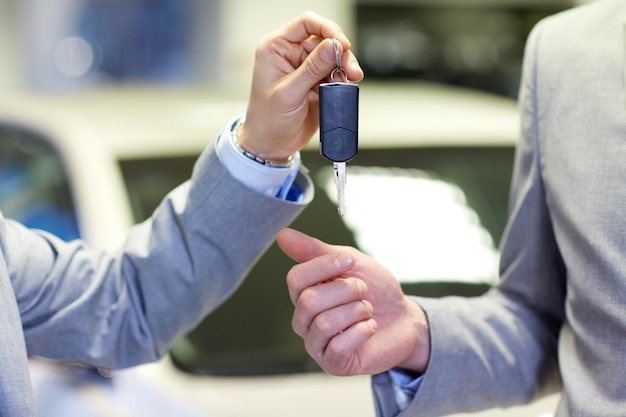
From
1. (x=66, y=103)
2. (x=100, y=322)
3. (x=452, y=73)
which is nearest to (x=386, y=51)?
(x=452, y=73)

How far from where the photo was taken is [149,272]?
1293 mm

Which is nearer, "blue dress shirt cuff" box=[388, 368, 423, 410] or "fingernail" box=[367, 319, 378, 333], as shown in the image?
"fingernail" box=[367, 319, 378, 333]

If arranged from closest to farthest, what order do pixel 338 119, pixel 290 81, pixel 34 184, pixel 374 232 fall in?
pixel 338 119 < pixel 290 81 < pixel 374 232 < pixel 34 184

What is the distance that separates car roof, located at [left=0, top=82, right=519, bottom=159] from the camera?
6.97 feet

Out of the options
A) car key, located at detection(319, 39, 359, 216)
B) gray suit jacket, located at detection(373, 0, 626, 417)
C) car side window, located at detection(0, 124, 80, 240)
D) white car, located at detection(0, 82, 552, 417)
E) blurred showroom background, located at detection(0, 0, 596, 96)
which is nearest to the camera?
car key, located at detection(319, 39, 359, 216)

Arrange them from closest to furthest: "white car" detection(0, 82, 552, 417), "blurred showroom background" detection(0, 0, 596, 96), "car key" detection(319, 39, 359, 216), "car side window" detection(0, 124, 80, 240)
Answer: "car key" detection(319, 39, 359, 216), "white car" detection(0, 82, 552, 417), "car side window" detection(0, 124, 80, 240), "blurred showroom background" detection(0, 0, 596, 96)

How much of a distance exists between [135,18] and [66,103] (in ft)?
14.9

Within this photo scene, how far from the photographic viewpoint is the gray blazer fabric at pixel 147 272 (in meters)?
1.25

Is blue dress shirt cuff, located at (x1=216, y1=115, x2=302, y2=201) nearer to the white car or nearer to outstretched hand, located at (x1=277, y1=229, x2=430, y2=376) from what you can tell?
outstretched hand, located at (x1=277, y1=229, x2=430, y2=376)

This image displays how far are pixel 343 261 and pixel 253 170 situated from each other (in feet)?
0.69

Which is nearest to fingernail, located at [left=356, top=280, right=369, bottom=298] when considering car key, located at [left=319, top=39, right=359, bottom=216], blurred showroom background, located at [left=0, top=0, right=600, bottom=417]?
car key, located at [left=319, top=39, right=359, bottom=216]

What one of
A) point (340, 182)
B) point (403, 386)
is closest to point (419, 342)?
point (403, 386)

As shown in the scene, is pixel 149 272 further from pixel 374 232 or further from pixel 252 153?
pixel 374 232


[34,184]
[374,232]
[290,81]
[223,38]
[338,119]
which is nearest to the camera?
[338,119]
